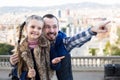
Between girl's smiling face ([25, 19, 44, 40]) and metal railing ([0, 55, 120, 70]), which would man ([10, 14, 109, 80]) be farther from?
metal railing ([0, 55, 120, 70])

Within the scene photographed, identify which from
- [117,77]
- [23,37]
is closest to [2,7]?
[117,77]

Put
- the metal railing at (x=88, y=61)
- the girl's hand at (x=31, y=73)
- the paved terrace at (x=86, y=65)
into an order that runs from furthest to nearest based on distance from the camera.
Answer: the metal railing at (x=88, y=61) → the paved terrace at (x=86, y=65) → the girl's hand at (x=31, y=73)

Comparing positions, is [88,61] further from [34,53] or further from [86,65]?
[34,53]

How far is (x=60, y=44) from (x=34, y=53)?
10 centimetres

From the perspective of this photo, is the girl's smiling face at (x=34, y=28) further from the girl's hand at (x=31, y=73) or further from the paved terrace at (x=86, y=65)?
the paved terrace at (x=86, y=65)

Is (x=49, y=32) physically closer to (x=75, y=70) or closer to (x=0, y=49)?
(x=75, y=70)

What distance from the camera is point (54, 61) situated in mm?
1160

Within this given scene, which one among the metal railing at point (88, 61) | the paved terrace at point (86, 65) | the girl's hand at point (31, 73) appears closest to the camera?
the girl's hand at point (31, 73)

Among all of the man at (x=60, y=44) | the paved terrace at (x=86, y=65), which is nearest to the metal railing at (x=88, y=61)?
the paved terrace at (x=86, y=65)

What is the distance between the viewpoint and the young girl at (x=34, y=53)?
115cm

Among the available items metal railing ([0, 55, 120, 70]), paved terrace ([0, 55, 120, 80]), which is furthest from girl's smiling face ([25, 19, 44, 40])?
metal railing ([0, 55, 120, 70])

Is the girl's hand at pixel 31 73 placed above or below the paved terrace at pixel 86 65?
above

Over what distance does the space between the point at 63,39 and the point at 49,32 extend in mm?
56

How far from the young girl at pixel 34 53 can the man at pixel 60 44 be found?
0.02m
